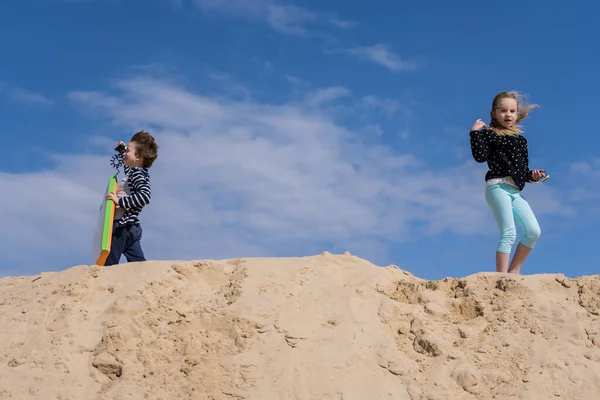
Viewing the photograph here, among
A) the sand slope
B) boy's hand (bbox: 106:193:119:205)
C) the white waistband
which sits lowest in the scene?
the sand slope

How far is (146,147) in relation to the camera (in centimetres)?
655

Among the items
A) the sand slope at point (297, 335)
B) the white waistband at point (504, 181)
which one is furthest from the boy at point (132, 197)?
the white waistband at point (504, 181)

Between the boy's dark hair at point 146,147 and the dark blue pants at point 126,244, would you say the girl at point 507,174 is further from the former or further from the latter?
the dark blue pants at point 126,244

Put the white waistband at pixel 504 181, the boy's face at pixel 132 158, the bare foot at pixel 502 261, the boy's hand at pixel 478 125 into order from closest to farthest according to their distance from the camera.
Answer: the bare foot at pixel 502 261 → the white waistband at pixel 504 181 → the boy's hand at pixel 478 125 → the boy's face at pixel 132 158

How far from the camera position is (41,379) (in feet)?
15.7

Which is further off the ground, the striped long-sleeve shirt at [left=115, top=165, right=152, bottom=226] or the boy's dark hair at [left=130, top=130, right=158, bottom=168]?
the boy's dark hair at [left=130, top=130, right=158, bottom=168]

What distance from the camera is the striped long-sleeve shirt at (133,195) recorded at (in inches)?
246

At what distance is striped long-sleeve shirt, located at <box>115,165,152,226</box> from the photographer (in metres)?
6.26

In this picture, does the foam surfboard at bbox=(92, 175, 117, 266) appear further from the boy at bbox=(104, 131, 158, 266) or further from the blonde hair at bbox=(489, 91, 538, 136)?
Answer: the blonde hair at bbox=(489, 91, 538, 136)

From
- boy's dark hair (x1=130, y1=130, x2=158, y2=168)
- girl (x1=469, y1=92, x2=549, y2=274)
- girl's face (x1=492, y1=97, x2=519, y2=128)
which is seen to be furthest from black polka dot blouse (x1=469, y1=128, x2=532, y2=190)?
boy's dark hair (x1=130, y1=130, x2=158, y2=168)

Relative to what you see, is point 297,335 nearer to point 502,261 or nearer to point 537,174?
point 502,261

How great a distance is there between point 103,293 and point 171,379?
47.3 inches

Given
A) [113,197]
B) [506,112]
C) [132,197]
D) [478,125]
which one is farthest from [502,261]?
[113,197]

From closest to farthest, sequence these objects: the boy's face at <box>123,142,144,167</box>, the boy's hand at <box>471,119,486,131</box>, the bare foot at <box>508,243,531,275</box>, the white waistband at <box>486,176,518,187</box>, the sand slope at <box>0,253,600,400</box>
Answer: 1. the sand slope at <box>0,253,600,400</box>
2. the bare foot at <box>508,243,531,275</box>
3. the white waistband at <box>486,176,518,187</box>
4. the boy's hand at <box>471,119,486,131</box>
5. the boy's face at <box>123,142,144,167</box>
